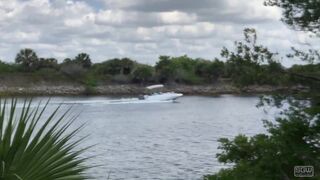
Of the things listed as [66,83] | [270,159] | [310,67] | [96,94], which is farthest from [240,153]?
[66,83]

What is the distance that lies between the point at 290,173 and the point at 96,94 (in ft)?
559

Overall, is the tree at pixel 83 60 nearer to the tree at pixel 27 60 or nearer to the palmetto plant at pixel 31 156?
the tree at pixel 27 60

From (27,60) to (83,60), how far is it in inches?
726

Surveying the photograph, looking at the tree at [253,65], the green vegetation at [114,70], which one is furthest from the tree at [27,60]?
the tree at [253,65]

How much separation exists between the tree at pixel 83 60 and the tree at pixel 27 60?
13073 millimetres

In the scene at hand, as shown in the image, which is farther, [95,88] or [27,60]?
[27,60]

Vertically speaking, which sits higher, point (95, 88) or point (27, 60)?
point (27, 60)

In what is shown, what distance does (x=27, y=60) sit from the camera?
626 ft

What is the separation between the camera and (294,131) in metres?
7.91

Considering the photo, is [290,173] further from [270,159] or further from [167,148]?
[167,148]

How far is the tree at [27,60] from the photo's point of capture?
621 ft
